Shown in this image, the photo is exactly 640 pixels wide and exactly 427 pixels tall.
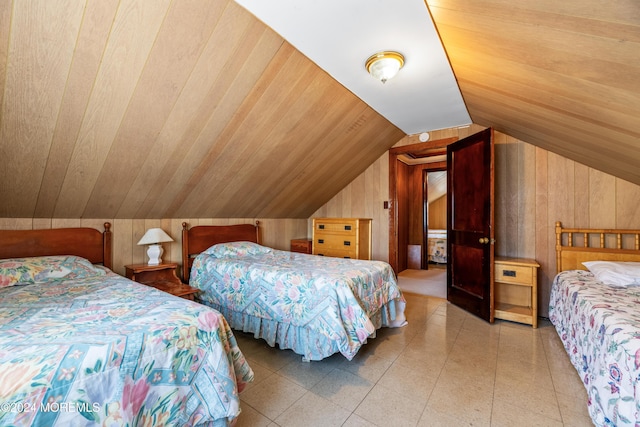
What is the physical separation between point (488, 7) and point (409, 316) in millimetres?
2781

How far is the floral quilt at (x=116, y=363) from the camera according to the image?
87cm

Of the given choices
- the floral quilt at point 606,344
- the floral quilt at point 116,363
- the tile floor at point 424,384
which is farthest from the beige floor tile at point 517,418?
the floral quilt at point 116,363

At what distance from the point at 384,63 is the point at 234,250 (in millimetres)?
2393

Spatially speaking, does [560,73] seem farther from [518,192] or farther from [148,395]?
[148,395]

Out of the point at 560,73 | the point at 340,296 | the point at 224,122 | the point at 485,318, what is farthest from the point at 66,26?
the point at 485,318

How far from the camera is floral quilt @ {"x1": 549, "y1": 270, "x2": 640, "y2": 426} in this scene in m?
1.22

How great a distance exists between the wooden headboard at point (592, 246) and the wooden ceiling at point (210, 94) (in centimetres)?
55

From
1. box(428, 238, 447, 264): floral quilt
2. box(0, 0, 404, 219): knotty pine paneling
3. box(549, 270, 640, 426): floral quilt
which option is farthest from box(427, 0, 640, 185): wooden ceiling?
box(428, 238, 447, 264): floral quilt

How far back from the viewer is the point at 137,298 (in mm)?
1571

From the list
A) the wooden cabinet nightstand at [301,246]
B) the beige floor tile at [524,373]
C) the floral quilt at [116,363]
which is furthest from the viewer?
the wooden cabinet nightstand at [301,246]

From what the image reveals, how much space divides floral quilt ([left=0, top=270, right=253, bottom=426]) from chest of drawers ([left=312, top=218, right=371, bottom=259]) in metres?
2.73

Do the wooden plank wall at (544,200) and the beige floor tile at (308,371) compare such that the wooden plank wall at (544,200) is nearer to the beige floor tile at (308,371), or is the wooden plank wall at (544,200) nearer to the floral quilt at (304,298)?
the floral quilt at (304,298)

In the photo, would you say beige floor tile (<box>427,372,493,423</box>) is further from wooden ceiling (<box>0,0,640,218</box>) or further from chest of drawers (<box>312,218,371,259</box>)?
chest of drawers (<box>312,218,371,259</box>)

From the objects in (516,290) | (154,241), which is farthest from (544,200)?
(154,241)
